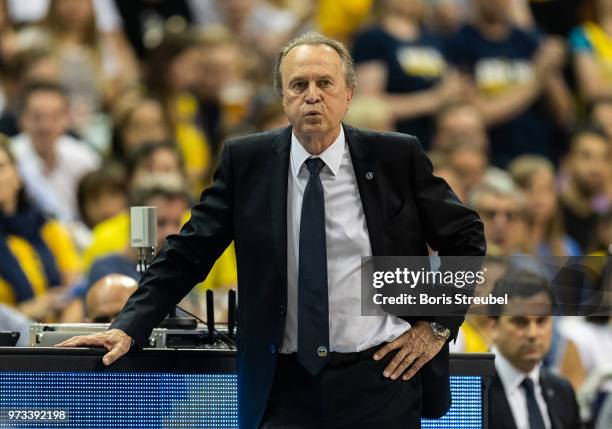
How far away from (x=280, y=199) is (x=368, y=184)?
0.82 ft

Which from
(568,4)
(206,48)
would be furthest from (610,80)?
(206,48)

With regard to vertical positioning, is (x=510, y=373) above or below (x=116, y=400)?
above

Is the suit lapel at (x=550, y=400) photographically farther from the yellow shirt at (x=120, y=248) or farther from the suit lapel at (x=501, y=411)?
the yellow shirt at (x=120, y=248)

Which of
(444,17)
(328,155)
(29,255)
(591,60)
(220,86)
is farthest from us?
(591,60)

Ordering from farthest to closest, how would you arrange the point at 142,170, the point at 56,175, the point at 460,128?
the point at 460,128
the point at 56,175
the point at 142,170

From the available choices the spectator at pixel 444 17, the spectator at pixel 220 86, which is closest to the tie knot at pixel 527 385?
the spectator at pixel 220 86

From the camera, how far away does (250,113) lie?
9320 mm

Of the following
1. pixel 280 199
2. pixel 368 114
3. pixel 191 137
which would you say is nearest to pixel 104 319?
pixel 280 199

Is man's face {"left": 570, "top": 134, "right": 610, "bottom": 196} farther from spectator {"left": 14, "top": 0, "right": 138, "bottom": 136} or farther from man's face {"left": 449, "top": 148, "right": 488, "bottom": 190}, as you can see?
spectator {"left": 14, "top": 0, "right": 138, "bottom": 136}

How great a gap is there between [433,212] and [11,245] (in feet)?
12.7

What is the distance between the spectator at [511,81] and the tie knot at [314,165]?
6541 millimetres

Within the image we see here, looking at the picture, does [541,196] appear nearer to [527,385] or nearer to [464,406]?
[527,385]

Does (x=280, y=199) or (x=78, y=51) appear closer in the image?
(x=280, y=199)

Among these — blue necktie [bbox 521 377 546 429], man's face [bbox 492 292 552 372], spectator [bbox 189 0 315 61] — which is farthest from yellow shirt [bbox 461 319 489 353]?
spectator [bbox 189 0 315 61]
